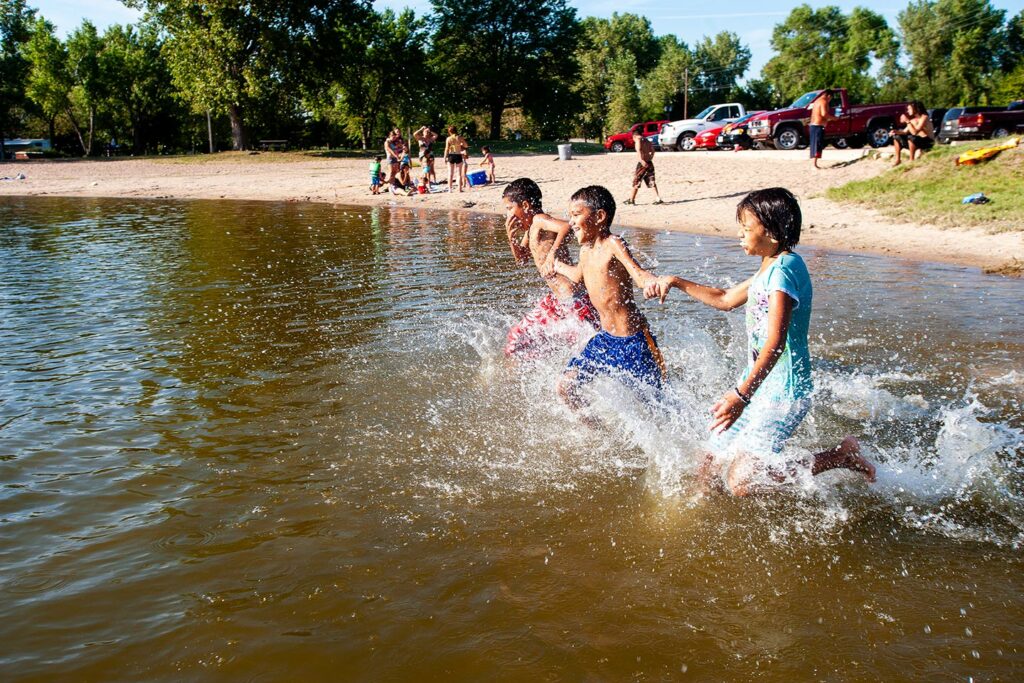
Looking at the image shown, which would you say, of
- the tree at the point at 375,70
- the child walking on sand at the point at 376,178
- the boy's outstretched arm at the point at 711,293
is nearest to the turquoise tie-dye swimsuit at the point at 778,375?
the boy's outstretched arm at the point at 711,293

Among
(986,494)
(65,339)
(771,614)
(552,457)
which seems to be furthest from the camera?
(65,339)

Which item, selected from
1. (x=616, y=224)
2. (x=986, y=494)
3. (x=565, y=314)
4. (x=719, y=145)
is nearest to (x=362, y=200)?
(x=616, y=224)

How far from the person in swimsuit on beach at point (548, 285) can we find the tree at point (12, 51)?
57616 millimetres

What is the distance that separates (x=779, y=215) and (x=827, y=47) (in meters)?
104

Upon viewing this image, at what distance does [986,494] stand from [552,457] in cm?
250

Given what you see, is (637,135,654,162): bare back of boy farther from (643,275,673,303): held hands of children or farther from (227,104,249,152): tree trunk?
(227,104,249,152): tree trunk

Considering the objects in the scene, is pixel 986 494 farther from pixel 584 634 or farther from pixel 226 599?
pixel 226 599

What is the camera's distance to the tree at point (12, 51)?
53.4 meters

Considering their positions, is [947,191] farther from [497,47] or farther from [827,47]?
[827,47]

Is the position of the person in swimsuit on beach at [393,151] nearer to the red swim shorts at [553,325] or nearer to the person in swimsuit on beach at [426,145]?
the person in swimsuit on beach at [426,145]

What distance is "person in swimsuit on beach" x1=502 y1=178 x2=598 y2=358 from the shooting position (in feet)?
19.6

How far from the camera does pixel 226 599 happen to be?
11.9ft

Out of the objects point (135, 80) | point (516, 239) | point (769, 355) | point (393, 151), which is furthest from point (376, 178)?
point (135, 80)

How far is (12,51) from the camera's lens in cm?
5481
